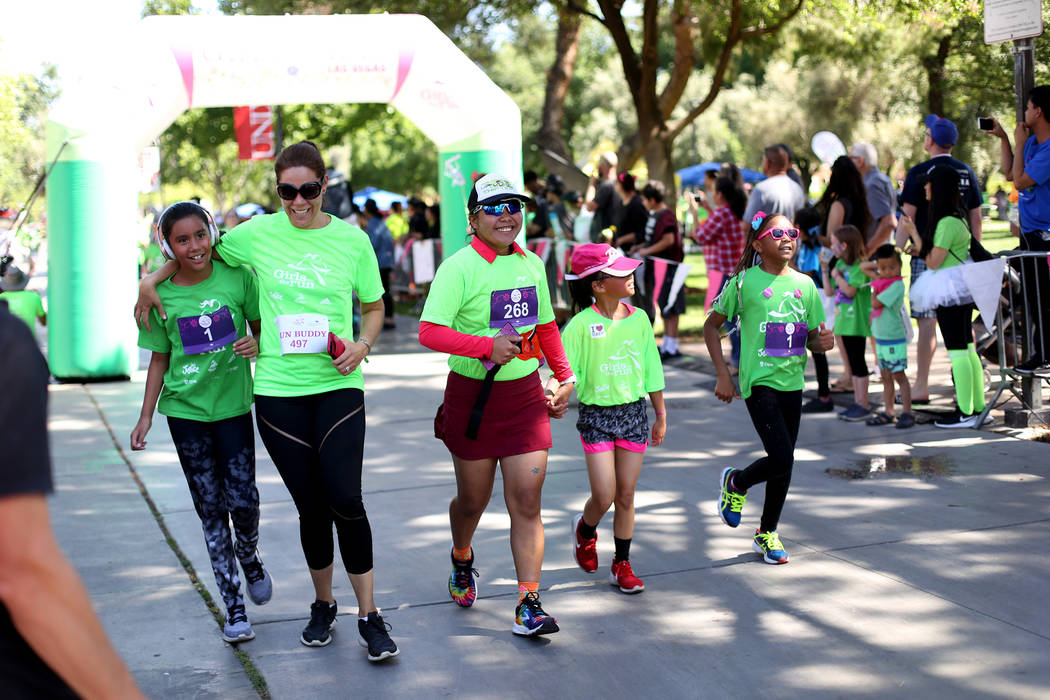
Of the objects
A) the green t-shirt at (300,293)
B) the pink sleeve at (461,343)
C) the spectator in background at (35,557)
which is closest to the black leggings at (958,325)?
the pink sleeve at (461,343)

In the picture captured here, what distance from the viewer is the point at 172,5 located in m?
32.5

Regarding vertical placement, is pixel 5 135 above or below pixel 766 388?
above

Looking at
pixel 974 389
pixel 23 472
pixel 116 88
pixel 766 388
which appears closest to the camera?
pixel 23 472

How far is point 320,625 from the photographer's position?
4.51m

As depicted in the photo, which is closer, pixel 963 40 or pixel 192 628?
pixel 192 628

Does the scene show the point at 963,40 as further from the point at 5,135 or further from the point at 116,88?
the point at 5,135

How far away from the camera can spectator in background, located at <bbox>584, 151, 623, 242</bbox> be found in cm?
1204

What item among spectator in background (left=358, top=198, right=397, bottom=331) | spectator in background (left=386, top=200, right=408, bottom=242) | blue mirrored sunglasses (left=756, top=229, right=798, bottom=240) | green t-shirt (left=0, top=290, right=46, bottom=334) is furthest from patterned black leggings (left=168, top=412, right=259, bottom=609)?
spectator in background (left=386, top=200, right=408, bottom=242)

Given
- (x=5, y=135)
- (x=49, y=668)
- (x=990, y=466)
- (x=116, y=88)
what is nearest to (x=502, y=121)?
(x=116, y=88)

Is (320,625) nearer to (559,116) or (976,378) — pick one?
(976,378)

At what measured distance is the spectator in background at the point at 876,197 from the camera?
360 inches

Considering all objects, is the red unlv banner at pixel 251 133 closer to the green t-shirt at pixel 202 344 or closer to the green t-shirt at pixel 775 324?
the green t-shirt at pixel 775 324

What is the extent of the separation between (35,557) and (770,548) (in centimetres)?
414

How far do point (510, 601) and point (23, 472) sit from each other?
3534 millimetres
